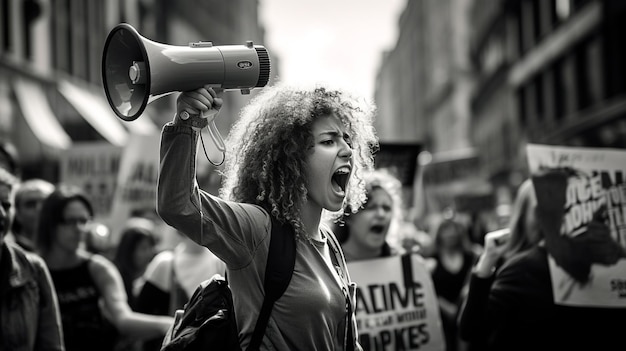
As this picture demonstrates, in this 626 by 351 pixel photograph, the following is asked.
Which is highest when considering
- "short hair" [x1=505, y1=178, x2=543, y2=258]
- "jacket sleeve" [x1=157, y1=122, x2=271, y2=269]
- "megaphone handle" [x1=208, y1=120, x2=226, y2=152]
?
"megaphone handle" [x1=208, y1=120, x2=226, y2=152]

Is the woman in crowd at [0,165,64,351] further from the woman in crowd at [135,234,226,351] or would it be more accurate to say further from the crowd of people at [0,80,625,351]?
the woman in crowd at [135,234,226,351]

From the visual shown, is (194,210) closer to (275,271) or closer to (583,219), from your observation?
(275,271)

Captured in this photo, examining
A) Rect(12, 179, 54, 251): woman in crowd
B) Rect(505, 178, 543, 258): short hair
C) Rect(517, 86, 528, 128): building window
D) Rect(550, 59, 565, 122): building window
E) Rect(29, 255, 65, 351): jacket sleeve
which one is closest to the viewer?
Rect(29, 255, 65, 351): jacket sleeve

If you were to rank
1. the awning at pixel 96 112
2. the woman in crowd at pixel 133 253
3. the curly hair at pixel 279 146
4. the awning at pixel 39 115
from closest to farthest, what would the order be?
1. the curly hair at pixel 279 146
2. the woman in crowd at pixel 133 253
3. the awning at pixel 39 115
4. the awning at pixel 96 112

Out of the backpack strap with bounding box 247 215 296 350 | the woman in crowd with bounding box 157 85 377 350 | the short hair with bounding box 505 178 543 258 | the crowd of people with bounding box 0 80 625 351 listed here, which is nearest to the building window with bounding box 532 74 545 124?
the crowd of people with bounding box 0 80 625 351

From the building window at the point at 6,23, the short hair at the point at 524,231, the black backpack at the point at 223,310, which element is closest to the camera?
the black backpack at the point at 223,310

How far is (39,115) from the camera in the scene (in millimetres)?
19219

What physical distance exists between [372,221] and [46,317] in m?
1.86

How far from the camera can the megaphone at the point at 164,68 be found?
95.7 inches

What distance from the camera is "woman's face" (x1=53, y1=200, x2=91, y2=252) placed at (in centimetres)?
469

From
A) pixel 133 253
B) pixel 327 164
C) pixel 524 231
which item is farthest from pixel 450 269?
pixel 327 164

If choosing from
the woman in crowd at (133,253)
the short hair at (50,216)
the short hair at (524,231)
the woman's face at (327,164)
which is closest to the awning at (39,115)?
the woman in crowd at (133,253)

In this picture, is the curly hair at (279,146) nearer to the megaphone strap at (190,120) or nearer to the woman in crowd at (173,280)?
the megaphone strap at (190,120)

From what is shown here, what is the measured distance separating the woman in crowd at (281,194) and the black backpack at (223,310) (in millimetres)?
28
